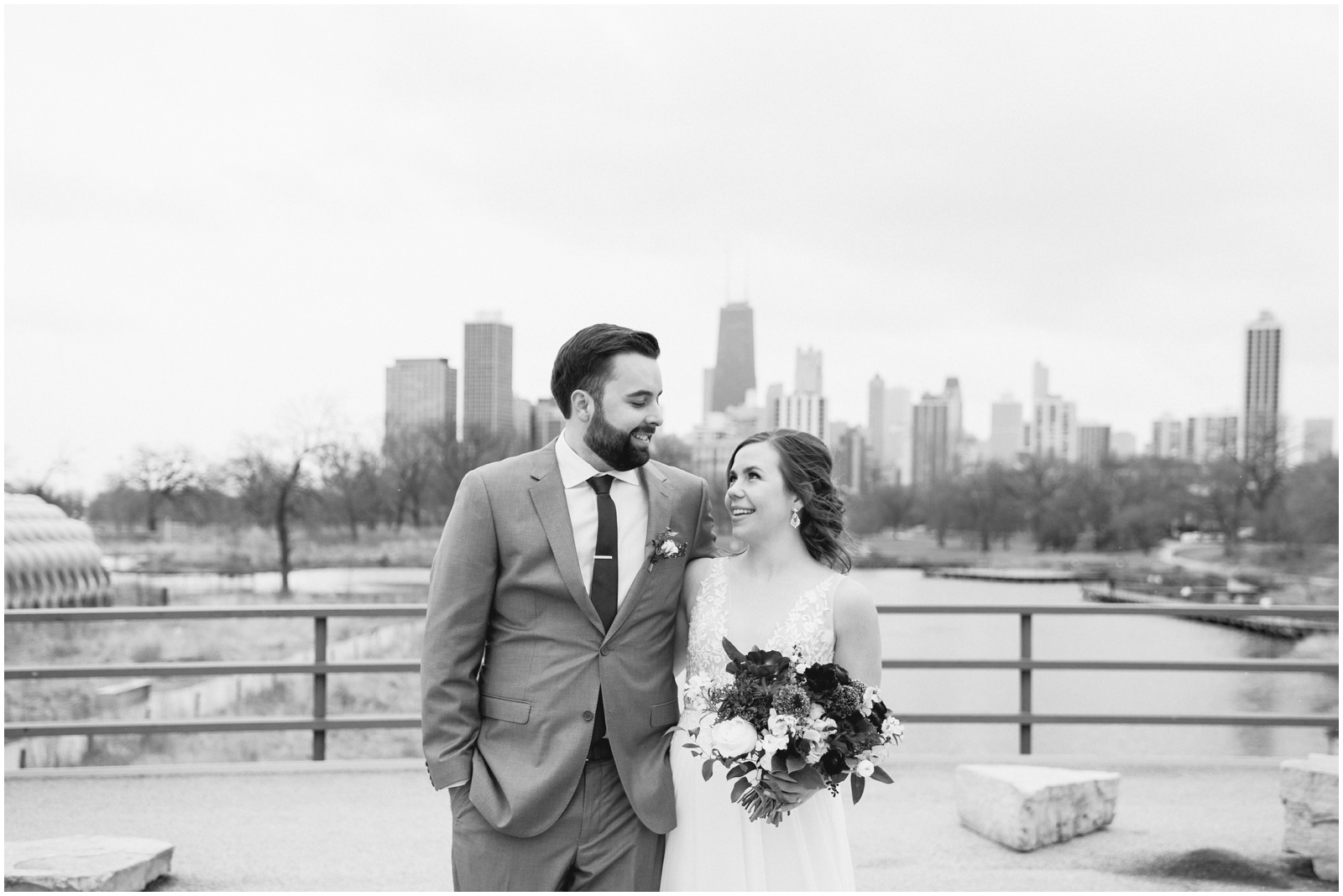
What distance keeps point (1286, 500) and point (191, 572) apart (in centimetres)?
2920

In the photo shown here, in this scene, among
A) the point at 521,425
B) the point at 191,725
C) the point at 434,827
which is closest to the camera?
the point at 434,827

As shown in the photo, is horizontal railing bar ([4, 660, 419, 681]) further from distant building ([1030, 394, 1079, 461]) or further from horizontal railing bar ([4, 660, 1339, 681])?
distant building ([1030, 394, 1079, 461])

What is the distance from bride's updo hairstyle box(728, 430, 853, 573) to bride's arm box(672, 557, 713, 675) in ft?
0.88

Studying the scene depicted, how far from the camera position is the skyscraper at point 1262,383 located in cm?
3372

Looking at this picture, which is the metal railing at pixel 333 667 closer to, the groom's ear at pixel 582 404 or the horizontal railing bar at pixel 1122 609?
the horizontal railing bar at pixel 1122 609

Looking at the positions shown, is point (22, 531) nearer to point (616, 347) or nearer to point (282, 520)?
point (282, 520)

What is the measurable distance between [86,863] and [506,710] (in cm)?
221

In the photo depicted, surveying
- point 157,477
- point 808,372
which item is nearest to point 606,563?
point 157,477

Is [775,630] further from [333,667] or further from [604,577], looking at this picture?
[333,667]

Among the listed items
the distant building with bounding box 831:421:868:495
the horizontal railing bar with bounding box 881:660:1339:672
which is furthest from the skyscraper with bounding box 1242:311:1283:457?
the horizontal railing bar with bounding box 881:660:1339:672

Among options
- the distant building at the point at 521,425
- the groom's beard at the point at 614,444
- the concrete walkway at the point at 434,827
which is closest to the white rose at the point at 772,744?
the groom's beard at the point at 614,444

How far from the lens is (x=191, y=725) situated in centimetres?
534

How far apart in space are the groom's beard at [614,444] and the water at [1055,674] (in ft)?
48.9

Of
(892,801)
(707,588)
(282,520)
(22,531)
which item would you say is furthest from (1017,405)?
(707,588)
